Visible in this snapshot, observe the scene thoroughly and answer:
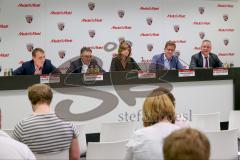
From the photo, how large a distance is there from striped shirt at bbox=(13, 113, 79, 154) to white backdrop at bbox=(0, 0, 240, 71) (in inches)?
210

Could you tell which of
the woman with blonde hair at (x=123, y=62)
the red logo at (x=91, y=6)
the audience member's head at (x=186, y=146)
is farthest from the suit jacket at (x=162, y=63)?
the audience member's head at (x=186, y=146)

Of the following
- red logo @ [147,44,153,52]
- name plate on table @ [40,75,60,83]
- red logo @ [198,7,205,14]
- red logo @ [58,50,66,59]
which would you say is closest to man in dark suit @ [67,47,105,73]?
red logo @ [58,50,66,59]

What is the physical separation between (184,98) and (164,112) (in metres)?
3.47

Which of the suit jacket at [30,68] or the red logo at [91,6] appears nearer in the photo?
the suit jacket at [30,68]

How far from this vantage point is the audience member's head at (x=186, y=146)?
3.99ft

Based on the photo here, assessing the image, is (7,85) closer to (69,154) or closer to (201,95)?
(69,154)

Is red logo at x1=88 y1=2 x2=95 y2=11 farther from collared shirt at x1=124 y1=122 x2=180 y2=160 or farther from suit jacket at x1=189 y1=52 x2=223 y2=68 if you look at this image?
collared shirt at x1=124 y1=122 x2=180 y2=160

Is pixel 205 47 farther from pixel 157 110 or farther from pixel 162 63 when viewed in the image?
pixel 157 110

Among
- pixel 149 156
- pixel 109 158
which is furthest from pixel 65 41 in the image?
pixel 149 156

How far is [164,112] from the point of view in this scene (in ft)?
8.10

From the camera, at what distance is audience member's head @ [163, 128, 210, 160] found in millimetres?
1216

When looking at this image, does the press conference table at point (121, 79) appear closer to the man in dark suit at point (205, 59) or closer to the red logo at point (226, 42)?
the man in dark suit at point (205, 59)

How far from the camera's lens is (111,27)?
827 cm

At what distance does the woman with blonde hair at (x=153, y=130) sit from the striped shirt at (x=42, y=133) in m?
0.53
